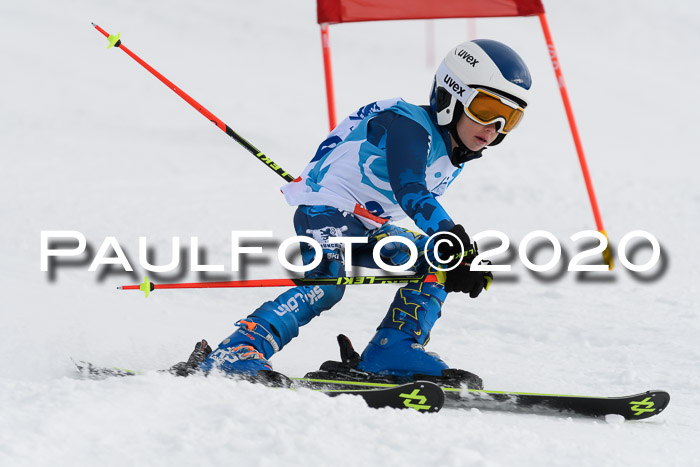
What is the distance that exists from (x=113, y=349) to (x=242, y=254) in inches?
99.9

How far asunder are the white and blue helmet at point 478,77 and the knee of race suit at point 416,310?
0.74 m

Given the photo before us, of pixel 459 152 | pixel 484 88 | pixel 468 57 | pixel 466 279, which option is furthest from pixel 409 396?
pixel 468 57

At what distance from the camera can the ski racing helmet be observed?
3.25 meters

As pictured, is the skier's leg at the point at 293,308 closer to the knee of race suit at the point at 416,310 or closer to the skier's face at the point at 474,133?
the knee of race suit at the point at 416,310

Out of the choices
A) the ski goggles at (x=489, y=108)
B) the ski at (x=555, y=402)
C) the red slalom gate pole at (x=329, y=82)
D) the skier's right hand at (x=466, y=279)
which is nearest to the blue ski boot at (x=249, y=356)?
the ski at (x=555, y=402)

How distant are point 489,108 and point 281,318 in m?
1.24

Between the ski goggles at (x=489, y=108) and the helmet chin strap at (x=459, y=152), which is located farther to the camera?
the helmet chin strap at (x=459, y=152)

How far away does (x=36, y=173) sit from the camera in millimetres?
9242

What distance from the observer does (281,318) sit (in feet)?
10.7

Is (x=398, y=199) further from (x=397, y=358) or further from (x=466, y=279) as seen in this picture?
(x=397, y=358)

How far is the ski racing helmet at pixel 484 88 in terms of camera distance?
3.25m

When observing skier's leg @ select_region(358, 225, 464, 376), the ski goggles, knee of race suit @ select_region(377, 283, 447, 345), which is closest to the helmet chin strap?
the ski goggles

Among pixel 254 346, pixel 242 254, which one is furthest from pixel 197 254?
pixel 254 346

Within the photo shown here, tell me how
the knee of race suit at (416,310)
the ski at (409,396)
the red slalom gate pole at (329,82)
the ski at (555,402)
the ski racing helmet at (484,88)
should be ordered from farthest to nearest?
the red slalom gate pole at (329,82)
the knee of race suit at (416,310)
the ski racing helmet at (484,88)
the ski at (555,402)
the ski at (409,396)
